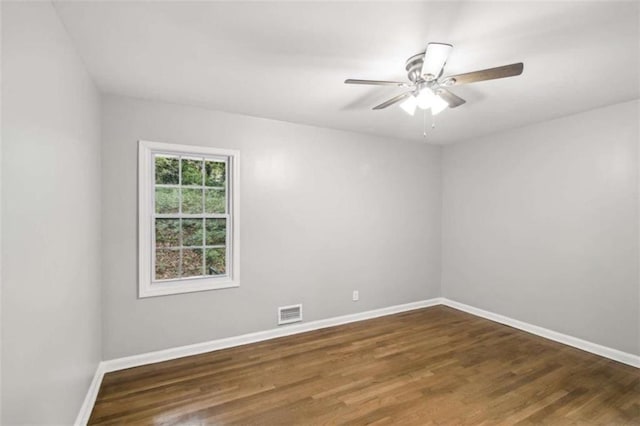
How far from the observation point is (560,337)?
351 centimetres

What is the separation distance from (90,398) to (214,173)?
87.0 inches

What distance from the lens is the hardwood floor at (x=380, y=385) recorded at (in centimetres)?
223

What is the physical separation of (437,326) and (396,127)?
8.65 ft

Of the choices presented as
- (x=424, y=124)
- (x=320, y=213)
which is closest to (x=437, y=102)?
(x=424, y=124)

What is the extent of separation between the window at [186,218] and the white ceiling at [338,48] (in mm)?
600

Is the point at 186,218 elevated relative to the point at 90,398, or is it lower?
elevated

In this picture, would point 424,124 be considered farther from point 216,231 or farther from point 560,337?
point 560,337

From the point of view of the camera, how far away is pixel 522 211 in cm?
390

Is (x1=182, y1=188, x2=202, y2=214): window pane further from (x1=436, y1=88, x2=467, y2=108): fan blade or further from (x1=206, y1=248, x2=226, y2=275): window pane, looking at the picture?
(x1=436, y1=88, x2=467, y2=108): fan blade

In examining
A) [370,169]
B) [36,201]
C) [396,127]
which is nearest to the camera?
[36,201]

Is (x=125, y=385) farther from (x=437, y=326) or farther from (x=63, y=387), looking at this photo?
(x=437, y=326)

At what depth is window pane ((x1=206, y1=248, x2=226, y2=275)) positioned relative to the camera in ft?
11.1

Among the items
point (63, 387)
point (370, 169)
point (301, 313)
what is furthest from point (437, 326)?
point (63, 387)

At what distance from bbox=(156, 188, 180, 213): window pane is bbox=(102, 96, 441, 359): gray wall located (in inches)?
9.7
